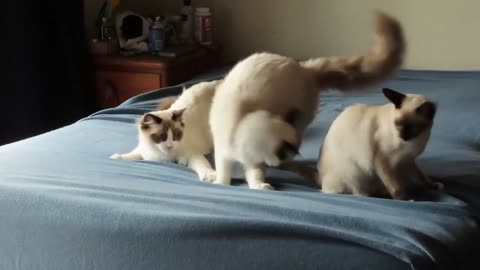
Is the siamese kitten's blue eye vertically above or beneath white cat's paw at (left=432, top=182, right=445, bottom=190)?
beneath

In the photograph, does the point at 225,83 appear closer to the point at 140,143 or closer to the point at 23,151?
the point at 140,143

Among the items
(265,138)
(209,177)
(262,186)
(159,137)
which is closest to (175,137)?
(159,137)

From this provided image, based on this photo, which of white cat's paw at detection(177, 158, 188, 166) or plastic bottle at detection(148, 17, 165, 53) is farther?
plastic bottle at detection(148, 17, 165, 53)

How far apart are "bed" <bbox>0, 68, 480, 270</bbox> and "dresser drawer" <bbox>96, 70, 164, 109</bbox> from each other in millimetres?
1060

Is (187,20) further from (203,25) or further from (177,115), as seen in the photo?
(177,115)

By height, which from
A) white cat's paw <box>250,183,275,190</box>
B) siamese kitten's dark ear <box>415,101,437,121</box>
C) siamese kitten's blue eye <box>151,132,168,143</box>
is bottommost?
white cat's paw <box>250,183,275,190</box>

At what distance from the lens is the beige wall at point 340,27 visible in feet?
8.95

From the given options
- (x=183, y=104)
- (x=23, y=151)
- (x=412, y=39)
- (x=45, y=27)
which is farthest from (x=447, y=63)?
(x=23, y=151)

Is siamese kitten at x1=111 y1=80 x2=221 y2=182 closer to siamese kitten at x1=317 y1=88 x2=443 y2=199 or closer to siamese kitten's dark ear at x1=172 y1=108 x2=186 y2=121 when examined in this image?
siamese kitten's dark ear at x1=172 y1=108 x2=186 y2=121

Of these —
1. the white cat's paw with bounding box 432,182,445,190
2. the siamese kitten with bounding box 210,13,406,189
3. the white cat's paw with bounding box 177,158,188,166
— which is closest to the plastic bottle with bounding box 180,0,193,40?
the white cat's paw with bounding box 177,158,188,166

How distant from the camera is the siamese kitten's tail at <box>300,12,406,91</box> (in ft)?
4.75

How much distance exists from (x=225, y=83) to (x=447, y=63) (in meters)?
1.57

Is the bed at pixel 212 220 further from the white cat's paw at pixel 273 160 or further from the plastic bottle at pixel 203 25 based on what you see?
the plastic bottle at pixel 203 25

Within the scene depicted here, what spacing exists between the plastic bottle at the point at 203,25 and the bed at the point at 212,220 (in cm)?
142
